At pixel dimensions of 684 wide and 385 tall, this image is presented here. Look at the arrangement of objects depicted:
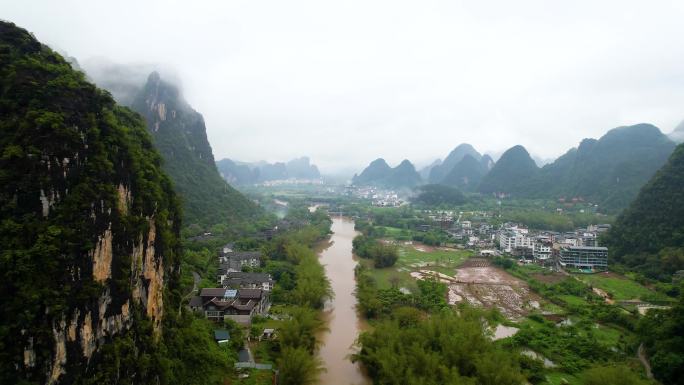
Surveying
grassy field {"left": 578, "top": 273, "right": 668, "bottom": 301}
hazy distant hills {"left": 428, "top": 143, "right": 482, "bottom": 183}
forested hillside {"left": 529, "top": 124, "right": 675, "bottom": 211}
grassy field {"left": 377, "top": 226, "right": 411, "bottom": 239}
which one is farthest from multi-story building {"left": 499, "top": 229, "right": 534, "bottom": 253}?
hazy distant hills {"left": 428, "top": 143, "right": 482, "bottom": 183}

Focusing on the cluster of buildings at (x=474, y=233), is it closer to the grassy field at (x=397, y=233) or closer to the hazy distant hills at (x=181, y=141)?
the grassy field at (x=397, y=233)

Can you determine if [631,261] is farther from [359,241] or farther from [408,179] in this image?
[408,179]

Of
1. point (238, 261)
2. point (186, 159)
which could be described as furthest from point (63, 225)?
point (186, 159)

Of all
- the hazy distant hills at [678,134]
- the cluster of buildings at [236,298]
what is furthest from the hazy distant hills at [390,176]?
the cluster of buildings at [236,298]

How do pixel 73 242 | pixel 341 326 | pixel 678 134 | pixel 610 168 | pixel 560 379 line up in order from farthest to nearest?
pixel 678 134 < pixel 610 168 < pixel 341 326 < pixel 560 379 < pixel 73 242

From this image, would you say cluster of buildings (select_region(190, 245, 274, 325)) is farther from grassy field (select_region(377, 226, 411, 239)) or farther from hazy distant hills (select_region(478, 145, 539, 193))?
hazy distant hills (select_region(478, 145, 539, 193))

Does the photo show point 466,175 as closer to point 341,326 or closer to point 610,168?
point 610,168
